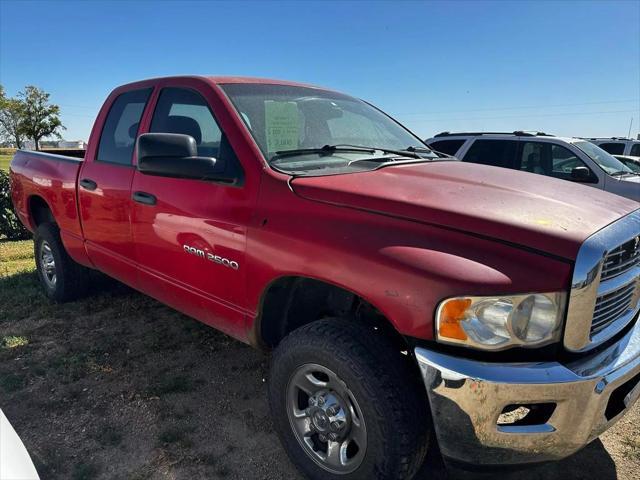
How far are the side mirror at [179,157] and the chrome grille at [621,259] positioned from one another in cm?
176

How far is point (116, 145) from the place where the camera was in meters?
3.63

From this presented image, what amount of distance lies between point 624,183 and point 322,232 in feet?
22.7

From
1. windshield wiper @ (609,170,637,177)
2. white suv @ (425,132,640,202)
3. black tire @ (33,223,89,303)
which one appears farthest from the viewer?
windshield wiper @ (609,170,637,177)

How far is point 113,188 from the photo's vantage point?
338 centimetres

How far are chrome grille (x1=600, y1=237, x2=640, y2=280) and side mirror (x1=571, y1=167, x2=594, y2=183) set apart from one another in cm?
567

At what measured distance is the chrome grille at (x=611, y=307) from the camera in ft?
6.28

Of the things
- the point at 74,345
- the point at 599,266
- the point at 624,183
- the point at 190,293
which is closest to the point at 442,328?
the point at 599,266

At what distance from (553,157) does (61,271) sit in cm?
718

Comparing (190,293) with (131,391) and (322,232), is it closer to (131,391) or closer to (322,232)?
(131,391)

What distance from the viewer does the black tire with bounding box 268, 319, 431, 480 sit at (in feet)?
6.23

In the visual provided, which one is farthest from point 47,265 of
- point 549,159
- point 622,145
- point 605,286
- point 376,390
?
point 622,145

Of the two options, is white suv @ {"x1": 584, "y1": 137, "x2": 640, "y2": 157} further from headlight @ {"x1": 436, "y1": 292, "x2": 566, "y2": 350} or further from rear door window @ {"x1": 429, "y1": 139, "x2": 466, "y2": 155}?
headlight @ {"x1": 436, "y1": 292, "x2": 566, "y2": 350}

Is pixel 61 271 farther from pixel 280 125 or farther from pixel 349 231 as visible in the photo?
pixel 349 231

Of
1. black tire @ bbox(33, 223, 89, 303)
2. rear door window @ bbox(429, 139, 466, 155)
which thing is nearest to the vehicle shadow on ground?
black tire @ bbox(33, 223, 89, 303)
